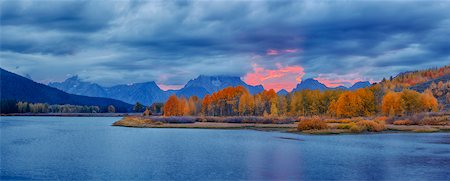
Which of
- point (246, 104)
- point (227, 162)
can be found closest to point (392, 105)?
point (246, 104)

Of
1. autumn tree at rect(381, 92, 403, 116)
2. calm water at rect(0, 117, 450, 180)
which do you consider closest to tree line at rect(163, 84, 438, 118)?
autumn tree at rect(381, 92, 403, 116)

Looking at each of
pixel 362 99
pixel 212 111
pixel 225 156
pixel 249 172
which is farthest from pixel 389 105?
pixel 249 172

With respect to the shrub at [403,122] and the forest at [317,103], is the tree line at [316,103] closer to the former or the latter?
the forest at [317,103]

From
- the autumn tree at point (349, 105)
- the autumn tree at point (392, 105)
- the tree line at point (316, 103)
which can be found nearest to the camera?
the autumn tree at point (392, 105)

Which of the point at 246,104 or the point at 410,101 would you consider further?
the point at 246,104

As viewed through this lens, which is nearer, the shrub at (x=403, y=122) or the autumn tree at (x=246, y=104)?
the shrub at (x=403, y=122)

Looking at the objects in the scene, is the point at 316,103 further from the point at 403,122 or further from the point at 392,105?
the point at 403,122

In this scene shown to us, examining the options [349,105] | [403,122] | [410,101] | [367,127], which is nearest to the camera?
[367,127]

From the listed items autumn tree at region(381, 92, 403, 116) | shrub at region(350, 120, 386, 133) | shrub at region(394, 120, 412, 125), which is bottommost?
shrub at region(350, 120, 386, 133)

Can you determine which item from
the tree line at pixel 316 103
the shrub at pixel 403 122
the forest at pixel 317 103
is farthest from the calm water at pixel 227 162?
the forest at pixel 317 103

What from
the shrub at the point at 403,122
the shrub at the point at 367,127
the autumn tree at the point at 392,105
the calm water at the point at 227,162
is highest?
the autumn tree at the point at 392,105

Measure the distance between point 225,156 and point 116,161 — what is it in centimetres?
1077

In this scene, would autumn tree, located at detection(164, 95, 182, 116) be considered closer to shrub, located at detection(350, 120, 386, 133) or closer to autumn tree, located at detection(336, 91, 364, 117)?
autumn tree, located at detection(336, 91, 364, 117)

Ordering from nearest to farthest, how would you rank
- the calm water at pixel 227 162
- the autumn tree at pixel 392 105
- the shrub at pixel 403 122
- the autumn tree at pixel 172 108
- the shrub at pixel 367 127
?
1. the calm water at pixel 227 162
2. the shrub at pixel 367 127
3. the shrub at pixel 403 122
4. the autumn tree at pixel 392 105
5. the autumn tree at pixel 172 108
